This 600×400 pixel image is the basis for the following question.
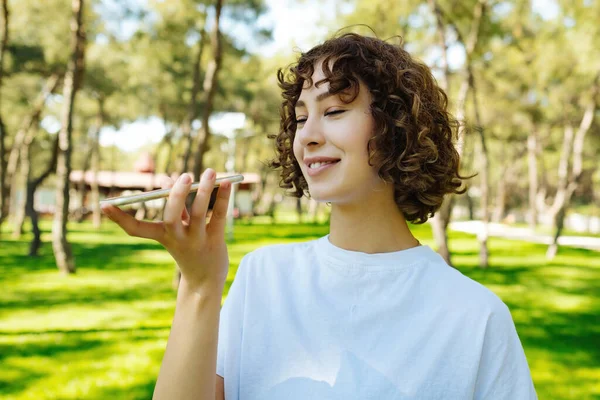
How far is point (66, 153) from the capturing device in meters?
11.6

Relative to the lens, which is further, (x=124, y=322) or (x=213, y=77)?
(x=213, y=77)

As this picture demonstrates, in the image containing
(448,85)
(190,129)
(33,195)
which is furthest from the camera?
(190,129)

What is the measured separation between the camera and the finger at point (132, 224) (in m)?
1.09

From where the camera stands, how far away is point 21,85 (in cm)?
2433

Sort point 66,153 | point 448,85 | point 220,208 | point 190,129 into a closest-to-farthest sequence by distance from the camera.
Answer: point 220,208 < point 66,153 < point 448,85 < point 190,129

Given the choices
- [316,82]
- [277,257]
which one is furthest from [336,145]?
[277,257]

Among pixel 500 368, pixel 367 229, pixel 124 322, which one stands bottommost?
pixel 124 322

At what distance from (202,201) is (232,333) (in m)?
0.51

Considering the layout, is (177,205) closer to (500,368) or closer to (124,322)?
(500,368)

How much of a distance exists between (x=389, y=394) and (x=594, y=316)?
9041 millimetres

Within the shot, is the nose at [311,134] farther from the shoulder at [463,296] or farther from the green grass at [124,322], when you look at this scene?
the green grass at [124,322]

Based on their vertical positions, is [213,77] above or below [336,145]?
above

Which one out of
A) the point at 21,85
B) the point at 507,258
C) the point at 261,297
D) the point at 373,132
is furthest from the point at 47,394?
the point at 21,85

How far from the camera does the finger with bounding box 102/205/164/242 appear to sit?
3.57 feet
